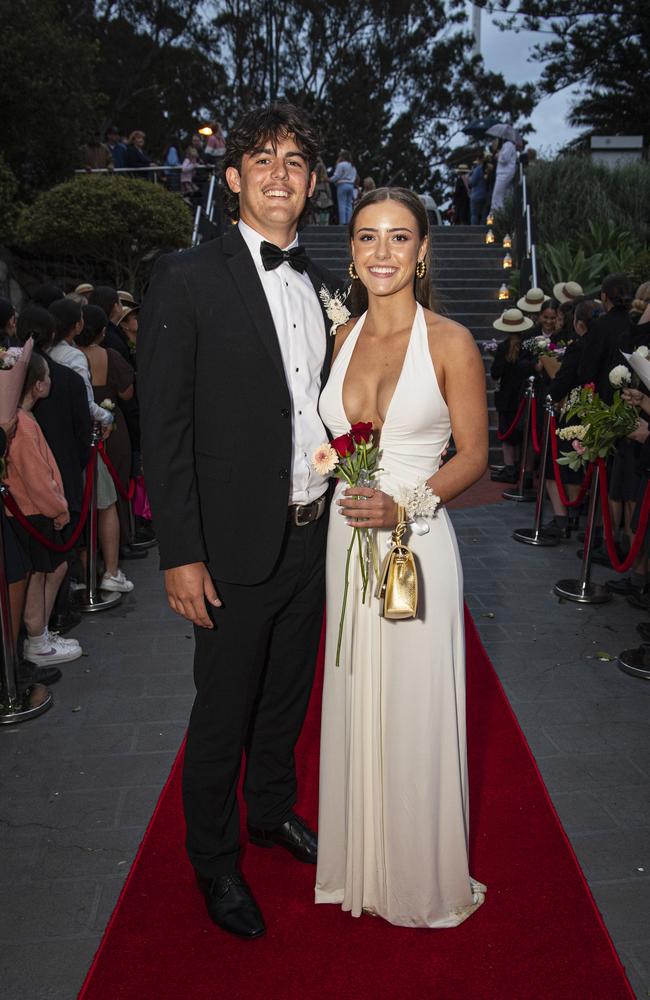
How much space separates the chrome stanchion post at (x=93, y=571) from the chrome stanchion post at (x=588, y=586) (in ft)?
10.7

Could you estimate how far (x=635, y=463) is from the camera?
241 inches

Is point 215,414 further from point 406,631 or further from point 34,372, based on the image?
point 34,372

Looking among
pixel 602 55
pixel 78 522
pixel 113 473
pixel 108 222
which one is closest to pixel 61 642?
pixel 78 522

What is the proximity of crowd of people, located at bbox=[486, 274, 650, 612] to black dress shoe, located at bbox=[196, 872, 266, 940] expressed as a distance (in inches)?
137

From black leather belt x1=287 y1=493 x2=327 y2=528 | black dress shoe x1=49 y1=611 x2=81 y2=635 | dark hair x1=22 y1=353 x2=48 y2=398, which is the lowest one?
black dress shoe x1=49 y1=611 x2=81 y2=635

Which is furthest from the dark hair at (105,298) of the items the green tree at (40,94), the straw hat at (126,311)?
the green tree at (40,94)

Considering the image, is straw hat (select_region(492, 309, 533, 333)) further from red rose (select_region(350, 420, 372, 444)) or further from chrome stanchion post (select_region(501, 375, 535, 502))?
red rose (select_region(350, 420, 372, 444))

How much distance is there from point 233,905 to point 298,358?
5.97 feet

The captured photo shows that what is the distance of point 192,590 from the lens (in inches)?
102

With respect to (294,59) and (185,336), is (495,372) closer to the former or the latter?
(185,336)

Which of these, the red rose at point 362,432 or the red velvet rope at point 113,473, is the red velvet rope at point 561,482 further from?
Result: the red rose at point 362,432

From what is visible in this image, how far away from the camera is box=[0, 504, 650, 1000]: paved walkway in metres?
2.85

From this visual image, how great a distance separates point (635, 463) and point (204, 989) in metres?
4.77

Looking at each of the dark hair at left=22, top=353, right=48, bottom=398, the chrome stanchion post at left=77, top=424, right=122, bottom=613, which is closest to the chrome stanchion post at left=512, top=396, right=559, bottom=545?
the chrome stanchion post at left=77, top=424, right=122, bottom=613
